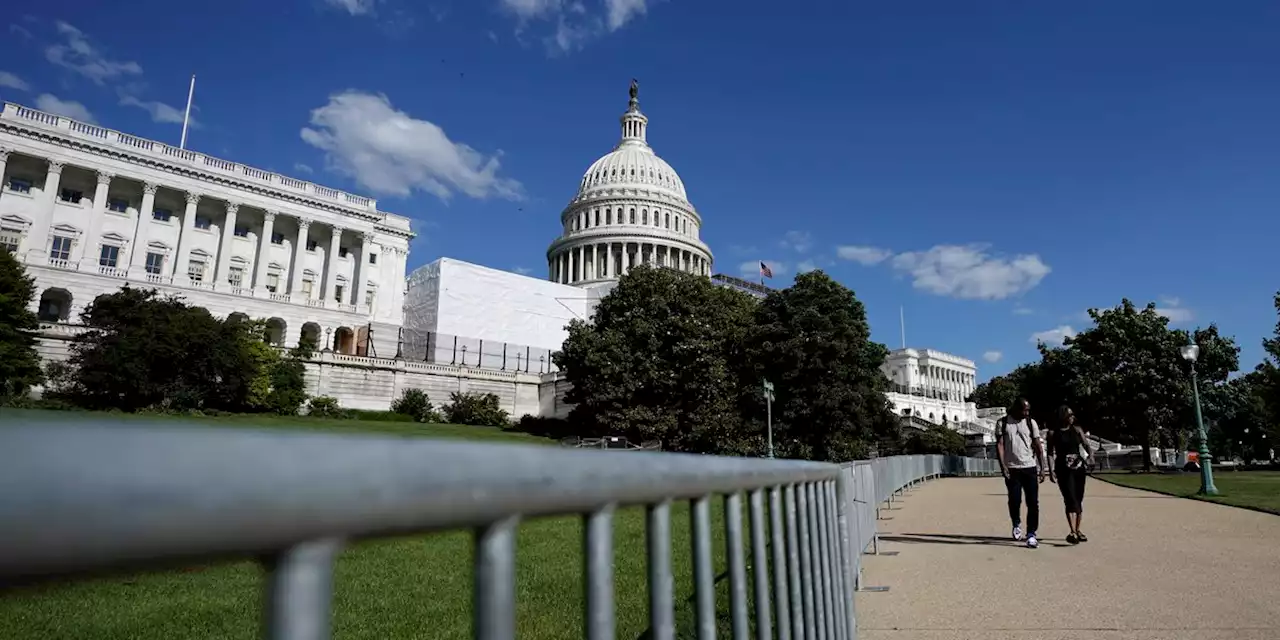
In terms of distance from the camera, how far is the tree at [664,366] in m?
45.9

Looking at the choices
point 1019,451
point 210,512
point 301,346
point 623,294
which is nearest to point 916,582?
point 1019,451

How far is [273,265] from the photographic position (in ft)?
209

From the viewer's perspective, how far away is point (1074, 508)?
11.1 meters

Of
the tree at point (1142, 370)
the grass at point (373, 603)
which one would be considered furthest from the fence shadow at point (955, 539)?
the tree at point (1142, 370)

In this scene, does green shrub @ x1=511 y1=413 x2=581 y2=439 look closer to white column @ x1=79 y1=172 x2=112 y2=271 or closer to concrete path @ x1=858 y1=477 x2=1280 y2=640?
white column @ x1=79 y1=172 x2=112 y2=271

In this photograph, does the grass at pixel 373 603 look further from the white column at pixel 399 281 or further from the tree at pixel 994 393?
the tree at pixel 994 393

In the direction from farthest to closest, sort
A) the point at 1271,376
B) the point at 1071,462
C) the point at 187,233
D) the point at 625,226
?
1. the point at 625,226
2. the point at 187,233
3. the point at 1271,376
4. the point at 1071,462

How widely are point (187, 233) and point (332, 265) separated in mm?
11396

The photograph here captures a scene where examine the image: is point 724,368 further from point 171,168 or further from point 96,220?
point 96,220

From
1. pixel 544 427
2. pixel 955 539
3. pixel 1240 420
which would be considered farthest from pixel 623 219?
pixel 955 539

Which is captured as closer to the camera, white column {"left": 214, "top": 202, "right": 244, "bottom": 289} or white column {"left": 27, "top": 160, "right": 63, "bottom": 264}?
white column {"left": 27, "top": 160, "right": 63, "bottom": 264}

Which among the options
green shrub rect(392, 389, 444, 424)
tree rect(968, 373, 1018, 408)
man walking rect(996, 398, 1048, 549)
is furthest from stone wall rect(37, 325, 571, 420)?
tree rect(968, 373, 1018, 408)

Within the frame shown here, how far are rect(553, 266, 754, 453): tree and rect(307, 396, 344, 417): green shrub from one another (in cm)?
1501

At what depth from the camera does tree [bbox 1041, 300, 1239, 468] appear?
4156cm
